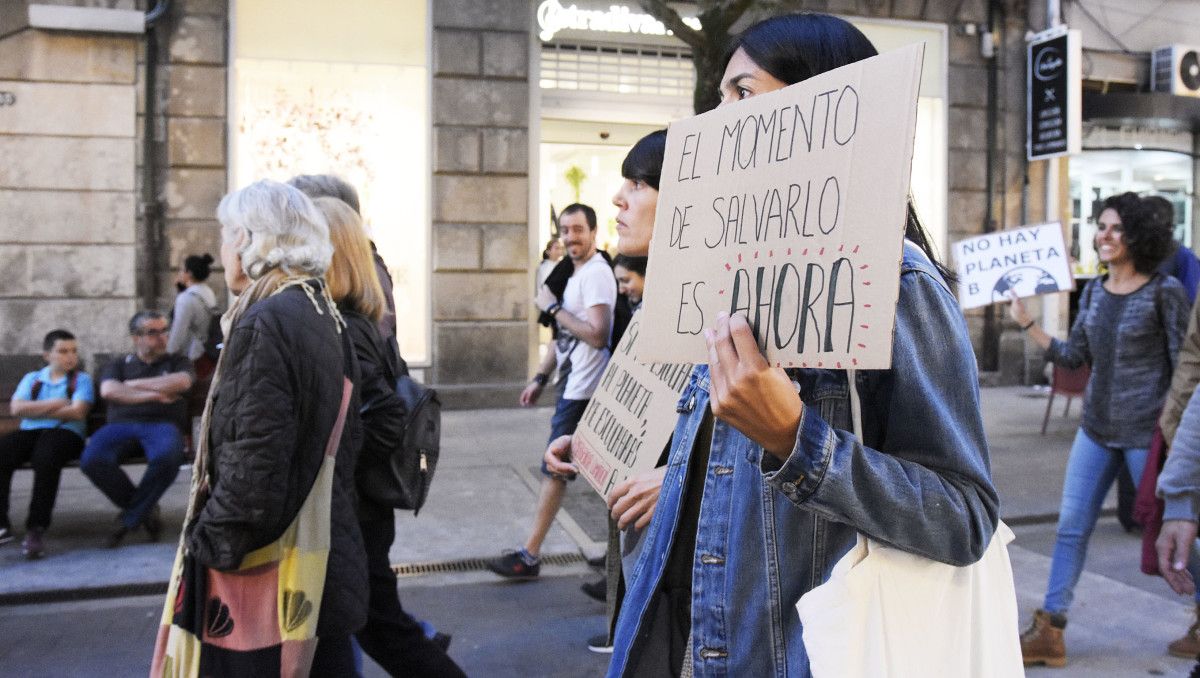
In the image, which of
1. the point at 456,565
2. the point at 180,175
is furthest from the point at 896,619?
the point at 180,175

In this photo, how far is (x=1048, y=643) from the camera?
15.0 feet

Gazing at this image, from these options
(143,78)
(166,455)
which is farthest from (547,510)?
(143,78)

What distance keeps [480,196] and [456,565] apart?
250 inches

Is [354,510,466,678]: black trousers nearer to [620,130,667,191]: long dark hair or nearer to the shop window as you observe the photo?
[620,130,667,191]: long dark hair

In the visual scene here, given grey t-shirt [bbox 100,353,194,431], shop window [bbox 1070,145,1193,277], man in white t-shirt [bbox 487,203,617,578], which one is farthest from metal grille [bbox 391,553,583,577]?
shop window [bbox 1070,145,1193,277]

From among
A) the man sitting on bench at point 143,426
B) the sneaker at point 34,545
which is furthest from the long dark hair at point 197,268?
the sneaker at point 34,545

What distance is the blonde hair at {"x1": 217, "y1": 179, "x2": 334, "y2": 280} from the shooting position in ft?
9.89

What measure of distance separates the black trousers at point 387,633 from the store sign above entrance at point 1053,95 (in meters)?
11.9

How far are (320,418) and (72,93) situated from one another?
9.40 metres

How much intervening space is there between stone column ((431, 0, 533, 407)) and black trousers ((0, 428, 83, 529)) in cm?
540

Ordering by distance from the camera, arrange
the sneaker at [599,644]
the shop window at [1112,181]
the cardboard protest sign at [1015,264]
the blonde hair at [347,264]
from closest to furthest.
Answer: the blonde hair at [347,264], the sneaker at [599,644], the cardboard protest sign at [1015,264], the shop window at [1112,181]

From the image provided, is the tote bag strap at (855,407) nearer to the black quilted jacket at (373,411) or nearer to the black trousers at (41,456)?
the black quilted jacket at (373,411)

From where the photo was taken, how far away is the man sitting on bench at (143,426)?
6.31 metres

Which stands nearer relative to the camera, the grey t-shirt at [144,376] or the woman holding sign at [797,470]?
the woman holding sign at [797,470]
